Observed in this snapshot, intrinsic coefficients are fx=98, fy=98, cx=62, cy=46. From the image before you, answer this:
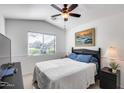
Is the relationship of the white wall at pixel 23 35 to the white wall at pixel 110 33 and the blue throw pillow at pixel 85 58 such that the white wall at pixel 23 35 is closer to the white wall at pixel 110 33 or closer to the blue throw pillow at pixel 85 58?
the blue throw pillow at pixel 85 58

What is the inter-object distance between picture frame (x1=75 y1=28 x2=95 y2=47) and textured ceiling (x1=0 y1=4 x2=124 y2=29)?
1.10ft

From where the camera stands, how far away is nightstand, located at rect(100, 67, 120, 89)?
217 cm

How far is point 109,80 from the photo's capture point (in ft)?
7.41

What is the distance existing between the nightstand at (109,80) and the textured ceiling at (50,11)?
1421 mm

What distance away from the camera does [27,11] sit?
1.94 meters

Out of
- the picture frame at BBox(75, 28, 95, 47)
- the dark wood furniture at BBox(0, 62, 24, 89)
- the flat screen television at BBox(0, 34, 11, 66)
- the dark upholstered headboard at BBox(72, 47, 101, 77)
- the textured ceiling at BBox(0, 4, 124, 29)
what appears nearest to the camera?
the dark wood furniture at BBox(0, 62, 24, 89)

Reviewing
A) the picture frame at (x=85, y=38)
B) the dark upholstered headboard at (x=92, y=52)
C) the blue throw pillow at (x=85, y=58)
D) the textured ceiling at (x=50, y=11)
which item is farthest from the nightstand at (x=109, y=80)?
the textured ceiling at (x=50, y=11)

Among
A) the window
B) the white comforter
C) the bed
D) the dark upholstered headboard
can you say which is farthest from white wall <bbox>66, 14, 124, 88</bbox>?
the window

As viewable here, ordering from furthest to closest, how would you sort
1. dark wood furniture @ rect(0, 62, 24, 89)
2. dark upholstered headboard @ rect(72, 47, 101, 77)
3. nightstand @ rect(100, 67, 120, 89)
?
1. dark upholstered headboard @ rect(72, 47, 101, 77)
2. nightstand @ rect(100, 67, 120, 89)
3. dark wood furniture @ rect(0, 62, 24, 89)

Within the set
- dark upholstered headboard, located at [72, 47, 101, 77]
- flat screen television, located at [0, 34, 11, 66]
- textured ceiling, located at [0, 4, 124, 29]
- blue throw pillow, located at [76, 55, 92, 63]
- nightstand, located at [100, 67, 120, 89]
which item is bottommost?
nightstand, located at [100, 67, 120, 89]

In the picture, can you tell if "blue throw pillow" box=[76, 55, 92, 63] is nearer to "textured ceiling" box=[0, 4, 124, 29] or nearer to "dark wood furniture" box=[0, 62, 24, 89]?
"textured ceiling" box=[0, 4, 124, 29]

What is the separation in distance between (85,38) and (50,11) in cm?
162

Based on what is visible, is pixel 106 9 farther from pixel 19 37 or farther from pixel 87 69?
pixel 19 37

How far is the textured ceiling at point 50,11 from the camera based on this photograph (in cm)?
180
